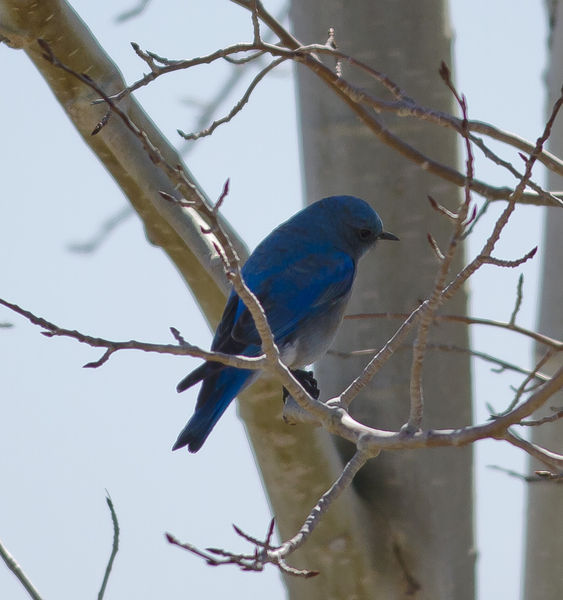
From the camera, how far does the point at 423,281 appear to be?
4277mm

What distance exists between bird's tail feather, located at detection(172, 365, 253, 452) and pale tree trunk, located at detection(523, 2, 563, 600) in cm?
166

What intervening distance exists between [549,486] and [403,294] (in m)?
1.27

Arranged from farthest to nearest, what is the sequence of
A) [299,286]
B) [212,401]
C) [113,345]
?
[299,286], [212,401], [113,345]

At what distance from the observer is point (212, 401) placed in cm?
365

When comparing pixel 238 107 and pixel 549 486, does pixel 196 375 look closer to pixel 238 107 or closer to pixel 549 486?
pixel 238 107

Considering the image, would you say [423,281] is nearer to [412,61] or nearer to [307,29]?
[412,61]

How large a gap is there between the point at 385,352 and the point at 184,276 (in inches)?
62.2

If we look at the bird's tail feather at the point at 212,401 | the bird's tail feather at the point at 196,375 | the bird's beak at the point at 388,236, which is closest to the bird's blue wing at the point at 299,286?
the bird's beak at the point at 388,236

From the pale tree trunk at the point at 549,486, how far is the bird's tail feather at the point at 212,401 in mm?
1659

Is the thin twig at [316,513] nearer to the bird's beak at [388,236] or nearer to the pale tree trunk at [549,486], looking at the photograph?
the bird's beak at [388,236]

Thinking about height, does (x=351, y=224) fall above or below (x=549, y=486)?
above

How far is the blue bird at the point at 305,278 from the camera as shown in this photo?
3.86 m

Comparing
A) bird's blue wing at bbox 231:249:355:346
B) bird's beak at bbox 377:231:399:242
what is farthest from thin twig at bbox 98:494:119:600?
bird's beak at bbox 377:231:399:242

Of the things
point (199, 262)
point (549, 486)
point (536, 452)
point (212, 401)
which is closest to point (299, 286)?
point (199, 262)
